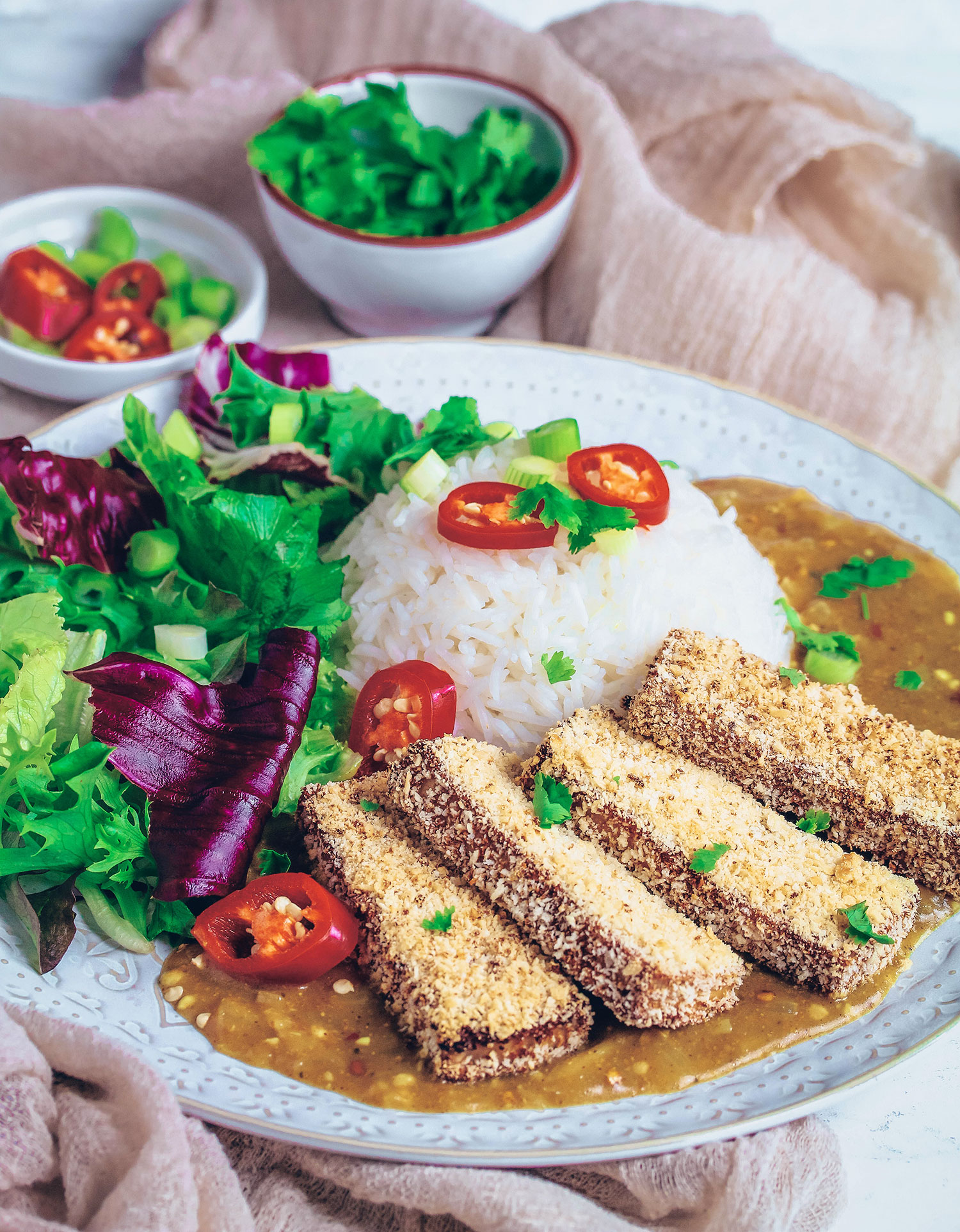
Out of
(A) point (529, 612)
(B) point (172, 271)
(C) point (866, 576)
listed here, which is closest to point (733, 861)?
(A) point (529, 612)

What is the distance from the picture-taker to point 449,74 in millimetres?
6074

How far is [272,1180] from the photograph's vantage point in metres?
3.18

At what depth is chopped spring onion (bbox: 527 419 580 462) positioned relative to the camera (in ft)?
14.9

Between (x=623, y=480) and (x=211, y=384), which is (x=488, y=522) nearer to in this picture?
(x=623, y=480)

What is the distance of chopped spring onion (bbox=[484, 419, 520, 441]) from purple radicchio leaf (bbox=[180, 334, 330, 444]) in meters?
0.95

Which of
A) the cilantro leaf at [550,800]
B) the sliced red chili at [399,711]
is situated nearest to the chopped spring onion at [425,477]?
the sliced red chili at [399,711]

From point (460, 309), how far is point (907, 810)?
11.9 feet

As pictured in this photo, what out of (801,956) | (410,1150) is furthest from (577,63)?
(410,1150)

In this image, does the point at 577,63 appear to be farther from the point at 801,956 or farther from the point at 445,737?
the point at 801,956

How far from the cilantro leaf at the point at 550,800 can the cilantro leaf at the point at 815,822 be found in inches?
32.2

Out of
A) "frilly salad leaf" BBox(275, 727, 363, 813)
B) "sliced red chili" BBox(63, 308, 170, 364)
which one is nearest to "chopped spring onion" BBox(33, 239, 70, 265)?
"sliced red chili" BBox(63, 308, 170, 364)

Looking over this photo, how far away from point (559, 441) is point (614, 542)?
0.52 meters

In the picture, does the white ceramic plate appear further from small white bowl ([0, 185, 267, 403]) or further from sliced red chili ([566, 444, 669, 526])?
small white bowl ([0, 185, 267, 403])

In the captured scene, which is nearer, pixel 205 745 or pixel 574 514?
pixel 205 745
